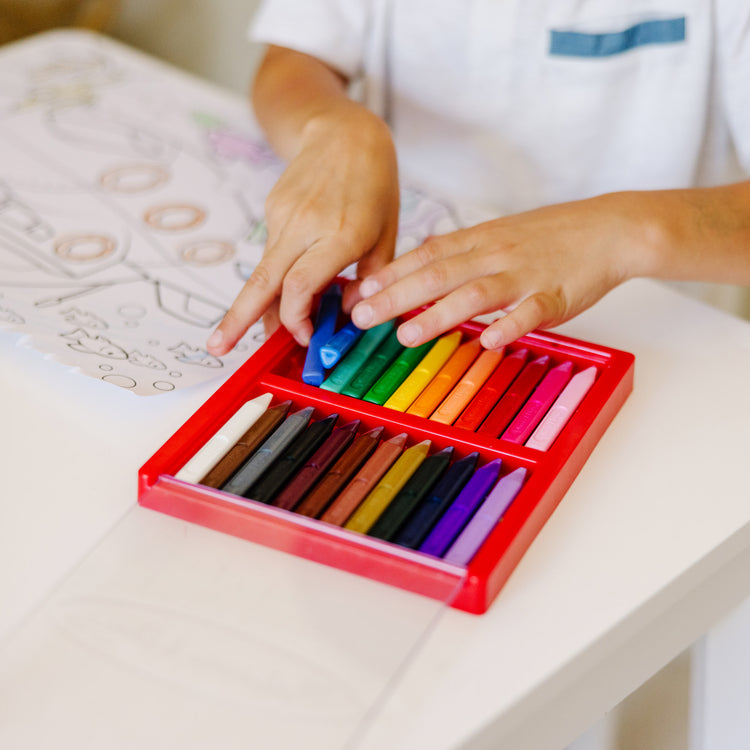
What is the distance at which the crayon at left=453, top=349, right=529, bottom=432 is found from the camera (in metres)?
0.51

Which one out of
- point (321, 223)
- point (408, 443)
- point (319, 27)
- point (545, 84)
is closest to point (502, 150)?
point (545, 84)

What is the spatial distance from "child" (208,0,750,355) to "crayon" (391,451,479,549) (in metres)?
0.09

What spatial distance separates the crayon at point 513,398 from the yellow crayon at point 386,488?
1.5 inches

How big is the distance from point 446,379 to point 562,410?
0.07m

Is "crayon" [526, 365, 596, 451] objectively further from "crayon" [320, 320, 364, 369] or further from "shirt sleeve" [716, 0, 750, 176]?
"shirt sleeve" [716, 0, 750, 176]

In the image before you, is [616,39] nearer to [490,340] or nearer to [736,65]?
[736,65]

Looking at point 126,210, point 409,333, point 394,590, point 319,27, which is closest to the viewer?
point 394,590

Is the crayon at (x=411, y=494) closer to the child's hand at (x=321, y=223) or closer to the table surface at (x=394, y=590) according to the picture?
the table surface at (x=394, y=590)

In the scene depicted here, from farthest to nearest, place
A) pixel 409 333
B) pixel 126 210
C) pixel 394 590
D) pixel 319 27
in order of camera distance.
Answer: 1. pixel 319 27
2. pixel 126 210
3. pixel 409 333
4. pixel 394 590

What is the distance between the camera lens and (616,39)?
0.77 meters

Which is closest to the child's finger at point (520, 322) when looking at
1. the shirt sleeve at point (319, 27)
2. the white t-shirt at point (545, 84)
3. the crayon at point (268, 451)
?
the crayon at point (268, 451)

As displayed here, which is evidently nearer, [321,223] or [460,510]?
[460,510]

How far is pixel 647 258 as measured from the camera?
0.60 m

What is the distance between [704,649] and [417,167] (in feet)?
1.74
